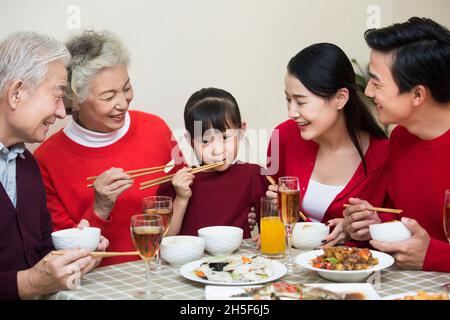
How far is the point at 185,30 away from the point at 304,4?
1010mm

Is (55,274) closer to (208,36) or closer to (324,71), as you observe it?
(324,71)

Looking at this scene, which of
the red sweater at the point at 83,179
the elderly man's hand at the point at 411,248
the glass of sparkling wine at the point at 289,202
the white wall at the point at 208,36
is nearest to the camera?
the elderly man's hand at the point at 411,248

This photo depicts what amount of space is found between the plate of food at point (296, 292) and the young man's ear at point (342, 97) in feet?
3.24

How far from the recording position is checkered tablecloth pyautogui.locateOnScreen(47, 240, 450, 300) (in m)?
1.42

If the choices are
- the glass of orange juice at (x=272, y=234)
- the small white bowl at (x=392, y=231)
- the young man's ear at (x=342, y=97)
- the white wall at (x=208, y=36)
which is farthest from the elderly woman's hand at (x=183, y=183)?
the white wall at (x=208, y=36)

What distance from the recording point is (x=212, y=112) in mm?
2234

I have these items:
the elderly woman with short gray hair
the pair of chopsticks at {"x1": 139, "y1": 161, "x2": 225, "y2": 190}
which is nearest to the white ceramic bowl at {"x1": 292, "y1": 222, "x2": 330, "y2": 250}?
the pair of chopsticks at {"x1": 139, "y1": 161, "x2": 225, "y2": 190}

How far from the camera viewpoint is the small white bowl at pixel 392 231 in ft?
5.24

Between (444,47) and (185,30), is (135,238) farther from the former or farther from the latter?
(185,30)

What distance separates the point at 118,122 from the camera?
2.30 meters

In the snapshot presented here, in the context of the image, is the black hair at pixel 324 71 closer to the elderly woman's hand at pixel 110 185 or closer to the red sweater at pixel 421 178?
the red sweater at pixel 421 178

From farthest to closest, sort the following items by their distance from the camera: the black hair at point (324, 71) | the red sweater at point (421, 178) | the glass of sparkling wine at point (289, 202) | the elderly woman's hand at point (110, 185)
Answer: the black hair at point (324, 71) < the elderly woman's hand at point (110, 185) < the red sweater at point (421, 178) < the glass of sparkling wine at point (289, 202)

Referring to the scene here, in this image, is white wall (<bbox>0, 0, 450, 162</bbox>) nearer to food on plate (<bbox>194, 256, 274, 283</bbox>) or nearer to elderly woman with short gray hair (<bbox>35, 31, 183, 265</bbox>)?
elderly woman with short gray hair (<bbox>35, 31, 183, 265</bbox>)

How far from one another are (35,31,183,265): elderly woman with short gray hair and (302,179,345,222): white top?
65 cm
